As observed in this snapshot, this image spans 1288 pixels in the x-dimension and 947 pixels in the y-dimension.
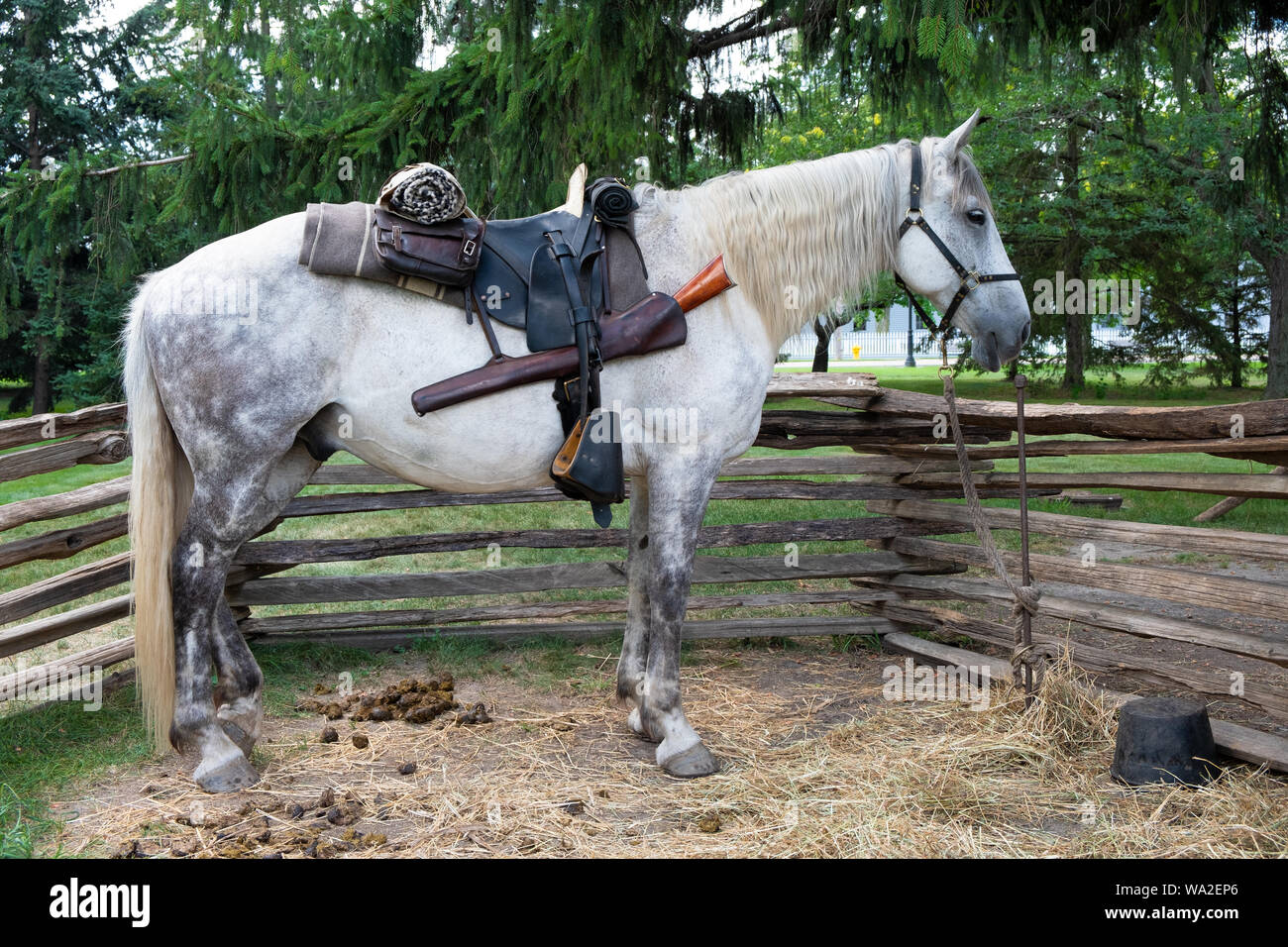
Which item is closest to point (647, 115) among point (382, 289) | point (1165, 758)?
point (382, 289)

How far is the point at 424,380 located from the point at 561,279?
0.67 m

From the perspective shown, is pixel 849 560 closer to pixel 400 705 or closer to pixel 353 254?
pixel 400 705

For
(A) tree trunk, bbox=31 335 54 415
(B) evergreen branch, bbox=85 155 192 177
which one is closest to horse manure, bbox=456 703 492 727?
(B) evergreen branch, bbox=85 155 192 177

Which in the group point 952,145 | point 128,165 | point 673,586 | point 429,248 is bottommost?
point 673,586

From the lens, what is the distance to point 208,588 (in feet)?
12.0

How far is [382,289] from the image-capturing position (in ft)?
11.7

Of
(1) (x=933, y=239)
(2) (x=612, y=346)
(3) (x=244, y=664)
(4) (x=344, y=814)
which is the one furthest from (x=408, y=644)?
(1) (x=933, y=239)

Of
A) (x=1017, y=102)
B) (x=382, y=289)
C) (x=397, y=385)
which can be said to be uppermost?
(x=1017, y=102)

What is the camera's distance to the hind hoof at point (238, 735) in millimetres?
3902

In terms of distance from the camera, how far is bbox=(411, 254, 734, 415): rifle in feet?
11.6

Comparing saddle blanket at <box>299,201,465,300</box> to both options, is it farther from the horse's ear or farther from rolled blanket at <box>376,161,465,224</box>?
the horse's ear

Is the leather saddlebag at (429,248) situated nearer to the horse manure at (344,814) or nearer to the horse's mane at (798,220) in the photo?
the horse's mane at (798,220)

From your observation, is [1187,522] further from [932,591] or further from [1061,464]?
[1061,464]
